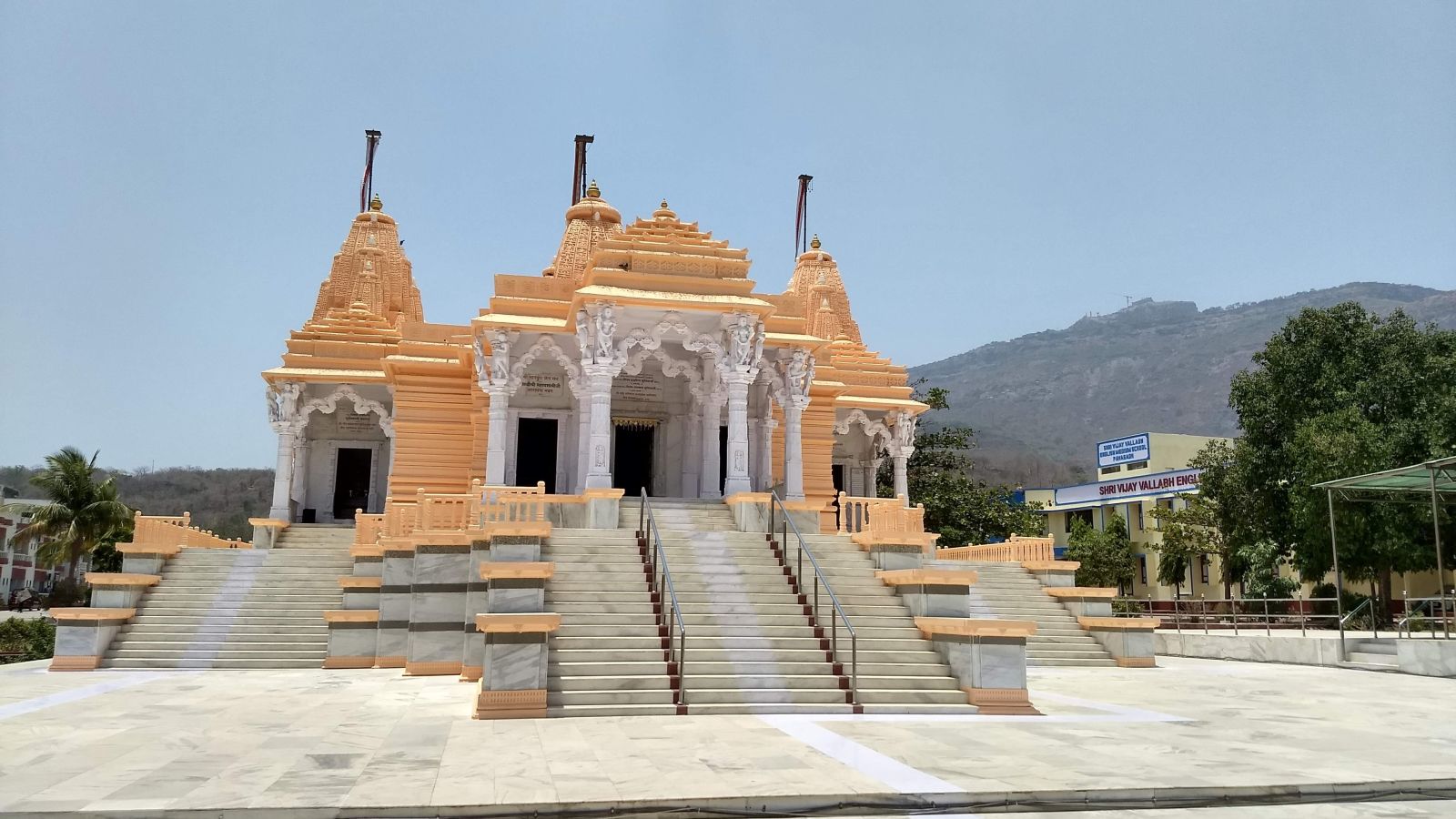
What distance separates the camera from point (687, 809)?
264 inches

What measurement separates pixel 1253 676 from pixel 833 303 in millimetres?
20659

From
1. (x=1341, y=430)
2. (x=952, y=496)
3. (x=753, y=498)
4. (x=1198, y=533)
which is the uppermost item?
(x=1341, y=430)

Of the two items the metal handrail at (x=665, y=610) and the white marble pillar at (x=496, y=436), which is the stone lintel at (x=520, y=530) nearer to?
the metal handrail at (x=665, y=610)

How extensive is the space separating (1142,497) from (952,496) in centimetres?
2035

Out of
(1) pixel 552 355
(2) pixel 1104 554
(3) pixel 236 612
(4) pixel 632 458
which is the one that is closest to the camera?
(3) pixel 236 612

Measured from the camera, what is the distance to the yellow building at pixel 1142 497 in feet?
167

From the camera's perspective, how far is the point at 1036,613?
20781mm

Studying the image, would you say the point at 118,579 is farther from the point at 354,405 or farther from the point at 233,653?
the point at 354,405

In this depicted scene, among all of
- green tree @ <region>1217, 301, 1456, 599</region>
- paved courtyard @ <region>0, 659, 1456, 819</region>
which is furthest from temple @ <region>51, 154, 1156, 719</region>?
green tree @ <region>1217, 301, 1456, 599</region>

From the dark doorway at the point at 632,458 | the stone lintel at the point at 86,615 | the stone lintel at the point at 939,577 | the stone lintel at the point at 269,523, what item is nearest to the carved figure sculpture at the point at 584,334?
the dark doorway at the point at 632,458

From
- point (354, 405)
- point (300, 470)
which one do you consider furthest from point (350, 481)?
point (354, 405)

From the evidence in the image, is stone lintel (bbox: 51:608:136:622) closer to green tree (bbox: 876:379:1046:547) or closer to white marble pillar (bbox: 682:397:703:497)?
white marble pillar (bbox: 682:397:703:497)

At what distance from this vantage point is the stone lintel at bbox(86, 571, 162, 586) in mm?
18625

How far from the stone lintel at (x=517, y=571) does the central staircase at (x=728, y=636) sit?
1005 mm
